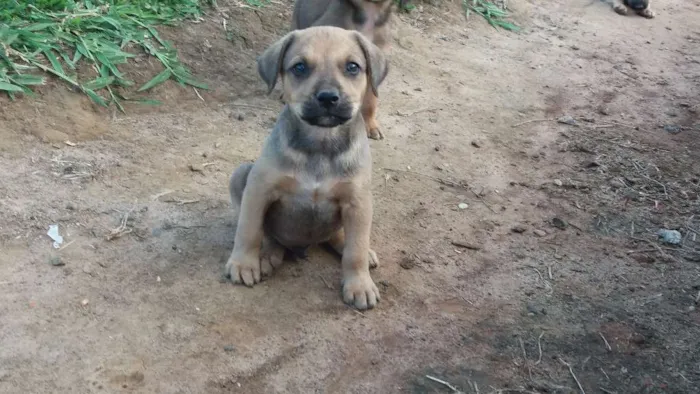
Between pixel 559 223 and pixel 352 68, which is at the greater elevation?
pixel 352 68

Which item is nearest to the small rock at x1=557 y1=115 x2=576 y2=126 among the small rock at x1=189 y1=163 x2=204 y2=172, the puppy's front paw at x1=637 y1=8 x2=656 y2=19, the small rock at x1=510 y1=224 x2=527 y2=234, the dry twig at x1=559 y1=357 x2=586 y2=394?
the small rock at x1=510 y1=224 x2=527 y2=234

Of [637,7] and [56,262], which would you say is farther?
[637,7]

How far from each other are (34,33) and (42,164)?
1797 mm

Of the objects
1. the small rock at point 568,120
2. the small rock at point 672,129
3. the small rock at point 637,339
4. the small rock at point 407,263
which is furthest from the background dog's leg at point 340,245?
the small rock at point 672,129

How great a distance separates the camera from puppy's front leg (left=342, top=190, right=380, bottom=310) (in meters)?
4.93

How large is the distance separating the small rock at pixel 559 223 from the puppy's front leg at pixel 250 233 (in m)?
2.48

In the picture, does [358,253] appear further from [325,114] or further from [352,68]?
[352,68]

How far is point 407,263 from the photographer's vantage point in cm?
561

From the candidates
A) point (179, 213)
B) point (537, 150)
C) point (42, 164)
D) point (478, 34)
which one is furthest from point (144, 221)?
point (478, 34)

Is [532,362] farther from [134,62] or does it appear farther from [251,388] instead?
[134,62]

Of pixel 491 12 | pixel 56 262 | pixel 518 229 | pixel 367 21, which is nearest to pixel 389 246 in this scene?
pixel 518 229

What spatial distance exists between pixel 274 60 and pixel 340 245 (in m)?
1.42

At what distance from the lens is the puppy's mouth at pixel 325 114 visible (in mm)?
4586

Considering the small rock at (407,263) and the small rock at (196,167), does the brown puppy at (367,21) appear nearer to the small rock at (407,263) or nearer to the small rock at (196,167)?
the small rock at (196,167)
